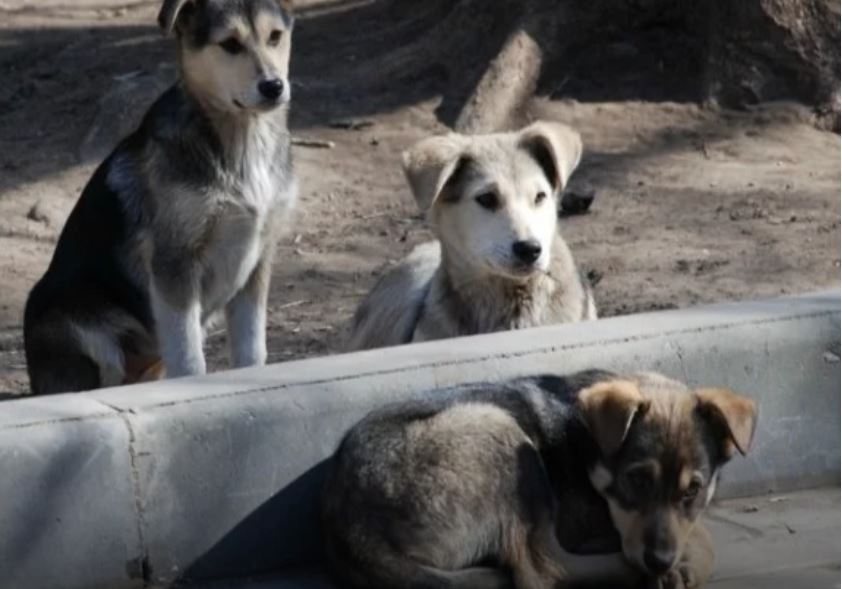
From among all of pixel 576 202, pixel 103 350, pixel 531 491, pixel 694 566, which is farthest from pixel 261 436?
pixel 576 202

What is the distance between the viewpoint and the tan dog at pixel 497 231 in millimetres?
6664

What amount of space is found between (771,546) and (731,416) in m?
0.63

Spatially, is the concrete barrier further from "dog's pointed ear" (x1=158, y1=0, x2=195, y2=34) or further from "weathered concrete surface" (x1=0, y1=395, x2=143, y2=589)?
"dog's pointed ear" (x1=158, y1=0, x2=195, y2=34)

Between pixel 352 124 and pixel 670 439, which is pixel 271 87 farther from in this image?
pixel 352 124

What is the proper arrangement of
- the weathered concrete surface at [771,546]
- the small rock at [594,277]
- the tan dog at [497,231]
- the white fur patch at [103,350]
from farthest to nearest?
the small rock at [594,277] < the white fur patch at [103,350] < the tan dog at [497,231] < the weathered concrete surface at [771,546]

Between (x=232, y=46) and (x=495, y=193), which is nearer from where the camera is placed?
(x=495, y=193)

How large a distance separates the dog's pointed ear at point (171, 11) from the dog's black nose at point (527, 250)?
4.84ft

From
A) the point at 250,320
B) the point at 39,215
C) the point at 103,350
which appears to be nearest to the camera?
the point at 103,350

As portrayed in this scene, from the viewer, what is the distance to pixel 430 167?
676 cm

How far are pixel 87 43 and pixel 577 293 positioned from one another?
5989mm

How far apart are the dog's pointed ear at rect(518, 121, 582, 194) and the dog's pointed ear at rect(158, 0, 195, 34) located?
4.14ft

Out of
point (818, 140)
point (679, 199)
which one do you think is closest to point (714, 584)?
point (679, 199)

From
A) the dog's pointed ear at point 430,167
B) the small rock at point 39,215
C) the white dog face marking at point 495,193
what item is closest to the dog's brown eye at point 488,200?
the white dog face marking at point 495,193

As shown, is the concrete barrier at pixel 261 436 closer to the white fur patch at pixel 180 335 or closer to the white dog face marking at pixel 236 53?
the white fur patch at pixel 180 335
